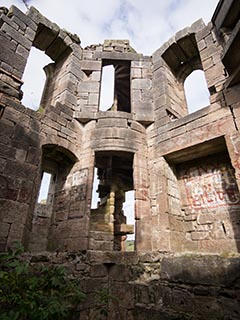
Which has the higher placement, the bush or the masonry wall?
the masonry wall

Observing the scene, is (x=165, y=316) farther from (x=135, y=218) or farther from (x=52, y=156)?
(x=52, y=156)

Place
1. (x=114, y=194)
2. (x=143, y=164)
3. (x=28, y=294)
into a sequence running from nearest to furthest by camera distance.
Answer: (x=28, y=294) → (x=143, y=164) → (x=114, y=194)

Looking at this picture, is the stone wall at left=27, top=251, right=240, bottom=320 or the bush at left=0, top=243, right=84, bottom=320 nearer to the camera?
the bush at left=0, top=243, right=84, bottom=320

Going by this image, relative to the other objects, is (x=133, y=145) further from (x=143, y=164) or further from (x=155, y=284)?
(x=155, y=284)

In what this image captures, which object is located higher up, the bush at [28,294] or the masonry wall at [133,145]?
the masonry wall at [133,145]

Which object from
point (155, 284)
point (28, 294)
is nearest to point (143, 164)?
point (155, 284)

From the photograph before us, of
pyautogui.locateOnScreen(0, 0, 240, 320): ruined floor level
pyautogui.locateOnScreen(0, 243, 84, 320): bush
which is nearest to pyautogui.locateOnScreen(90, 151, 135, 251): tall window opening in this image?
pyautogui.locateOnScreen(0, 0, 240, 320): ruined floor level

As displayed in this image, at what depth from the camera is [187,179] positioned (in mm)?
5363

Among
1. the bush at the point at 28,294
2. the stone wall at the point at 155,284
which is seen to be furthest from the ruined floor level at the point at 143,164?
the bush at the point at 28,294

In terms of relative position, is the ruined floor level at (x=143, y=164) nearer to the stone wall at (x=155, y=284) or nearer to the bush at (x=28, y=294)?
the stone wall at (x=155, y=284)

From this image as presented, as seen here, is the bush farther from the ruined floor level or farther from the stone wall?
the ruined floor level

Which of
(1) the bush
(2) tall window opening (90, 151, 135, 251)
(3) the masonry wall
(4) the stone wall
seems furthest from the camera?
(2) tall window opening (90, 151, 135, 251)

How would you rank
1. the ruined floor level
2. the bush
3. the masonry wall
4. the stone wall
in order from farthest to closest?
the masonry wall
the ruined floor level
the stone wall
the bush

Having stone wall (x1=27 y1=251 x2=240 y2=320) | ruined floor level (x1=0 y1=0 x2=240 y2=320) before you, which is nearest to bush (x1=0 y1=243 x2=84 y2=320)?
stone wall (x1=27 y1=251 x2=240 y2=320)
